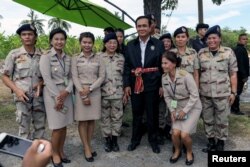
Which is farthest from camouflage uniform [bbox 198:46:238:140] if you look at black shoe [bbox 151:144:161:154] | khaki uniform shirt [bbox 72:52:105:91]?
khaki uniform shirt [bbox 72:52:105:91]

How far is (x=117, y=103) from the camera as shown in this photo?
4895 millimetres

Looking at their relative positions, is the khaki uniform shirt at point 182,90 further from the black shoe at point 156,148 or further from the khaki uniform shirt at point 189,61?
the black shoe at point 156,148

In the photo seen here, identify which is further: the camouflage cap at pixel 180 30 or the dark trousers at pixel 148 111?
the dark trousers at pixel 148 111

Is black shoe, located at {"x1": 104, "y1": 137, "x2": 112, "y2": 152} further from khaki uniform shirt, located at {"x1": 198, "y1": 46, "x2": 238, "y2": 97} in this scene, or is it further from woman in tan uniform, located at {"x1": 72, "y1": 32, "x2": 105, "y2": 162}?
khaki uniform shirt, located at {"x1": 198, "y1": 46, "x2": 238, "y2": 97}

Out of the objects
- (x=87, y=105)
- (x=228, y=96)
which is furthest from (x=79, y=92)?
(x=228, y=96)

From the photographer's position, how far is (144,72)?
4773 millimetres

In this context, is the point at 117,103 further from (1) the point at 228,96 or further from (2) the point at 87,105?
(1) the point at 228,96

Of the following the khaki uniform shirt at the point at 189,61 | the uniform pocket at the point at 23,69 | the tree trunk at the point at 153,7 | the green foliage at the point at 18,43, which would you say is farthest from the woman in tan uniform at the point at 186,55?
the green foliage at the point at 18,43

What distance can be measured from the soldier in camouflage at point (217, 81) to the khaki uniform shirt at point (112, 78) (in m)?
1.16

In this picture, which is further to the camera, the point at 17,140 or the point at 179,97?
the point at 179,97

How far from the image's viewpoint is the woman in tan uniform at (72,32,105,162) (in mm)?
4508

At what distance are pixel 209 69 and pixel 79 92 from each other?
180cm

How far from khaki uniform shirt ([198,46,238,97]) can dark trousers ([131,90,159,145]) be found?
0.73m

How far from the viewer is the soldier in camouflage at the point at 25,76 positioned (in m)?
4.07
